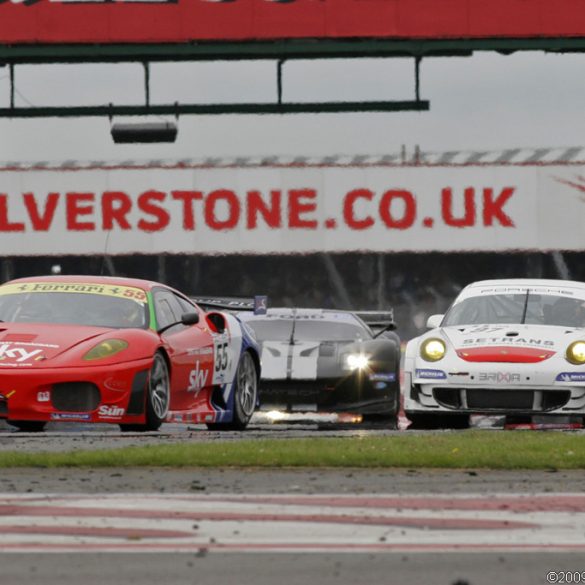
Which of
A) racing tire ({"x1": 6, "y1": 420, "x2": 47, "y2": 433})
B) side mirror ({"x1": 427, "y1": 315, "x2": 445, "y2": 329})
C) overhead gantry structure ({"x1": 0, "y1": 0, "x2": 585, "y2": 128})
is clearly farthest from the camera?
overhead gantry structure ({"x1": 0, "y1": 0, "x2": 585, "y2": 128})

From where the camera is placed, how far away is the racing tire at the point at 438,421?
1567 cm

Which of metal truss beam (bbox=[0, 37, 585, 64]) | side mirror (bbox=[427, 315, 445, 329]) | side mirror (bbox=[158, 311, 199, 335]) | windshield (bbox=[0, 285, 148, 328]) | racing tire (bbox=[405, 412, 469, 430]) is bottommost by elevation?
racing tire (bbox=[405, 412, 469, 430])

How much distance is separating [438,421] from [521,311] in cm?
117

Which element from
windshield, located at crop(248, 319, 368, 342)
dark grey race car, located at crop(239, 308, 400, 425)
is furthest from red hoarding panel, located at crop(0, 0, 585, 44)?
dark grey race car, located at crop(239, 308, 400, 425)

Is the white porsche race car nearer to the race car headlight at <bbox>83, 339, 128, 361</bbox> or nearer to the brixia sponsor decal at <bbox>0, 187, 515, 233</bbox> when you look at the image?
the race car headlight at <bbox>83, 339, 128, 361</bbox>

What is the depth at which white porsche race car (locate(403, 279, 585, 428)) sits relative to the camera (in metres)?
14.8

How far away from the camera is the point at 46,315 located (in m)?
13.8

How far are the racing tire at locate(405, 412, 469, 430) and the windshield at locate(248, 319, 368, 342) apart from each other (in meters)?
1.72

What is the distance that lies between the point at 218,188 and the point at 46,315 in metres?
22.1

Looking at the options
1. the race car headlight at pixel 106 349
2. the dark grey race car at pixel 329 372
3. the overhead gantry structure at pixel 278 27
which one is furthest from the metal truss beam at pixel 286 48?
the race car headlight at pixel 106 349

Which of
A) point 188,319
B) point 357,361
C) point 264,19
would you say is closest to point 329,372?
point 357,361

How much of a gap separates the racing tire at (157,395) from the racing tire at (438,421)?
104 inches

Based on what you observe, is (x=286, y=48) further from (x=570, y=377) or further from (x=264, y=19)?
(x=570, y=377)

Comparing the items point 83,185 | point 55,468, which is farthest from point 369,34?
point 55,468
